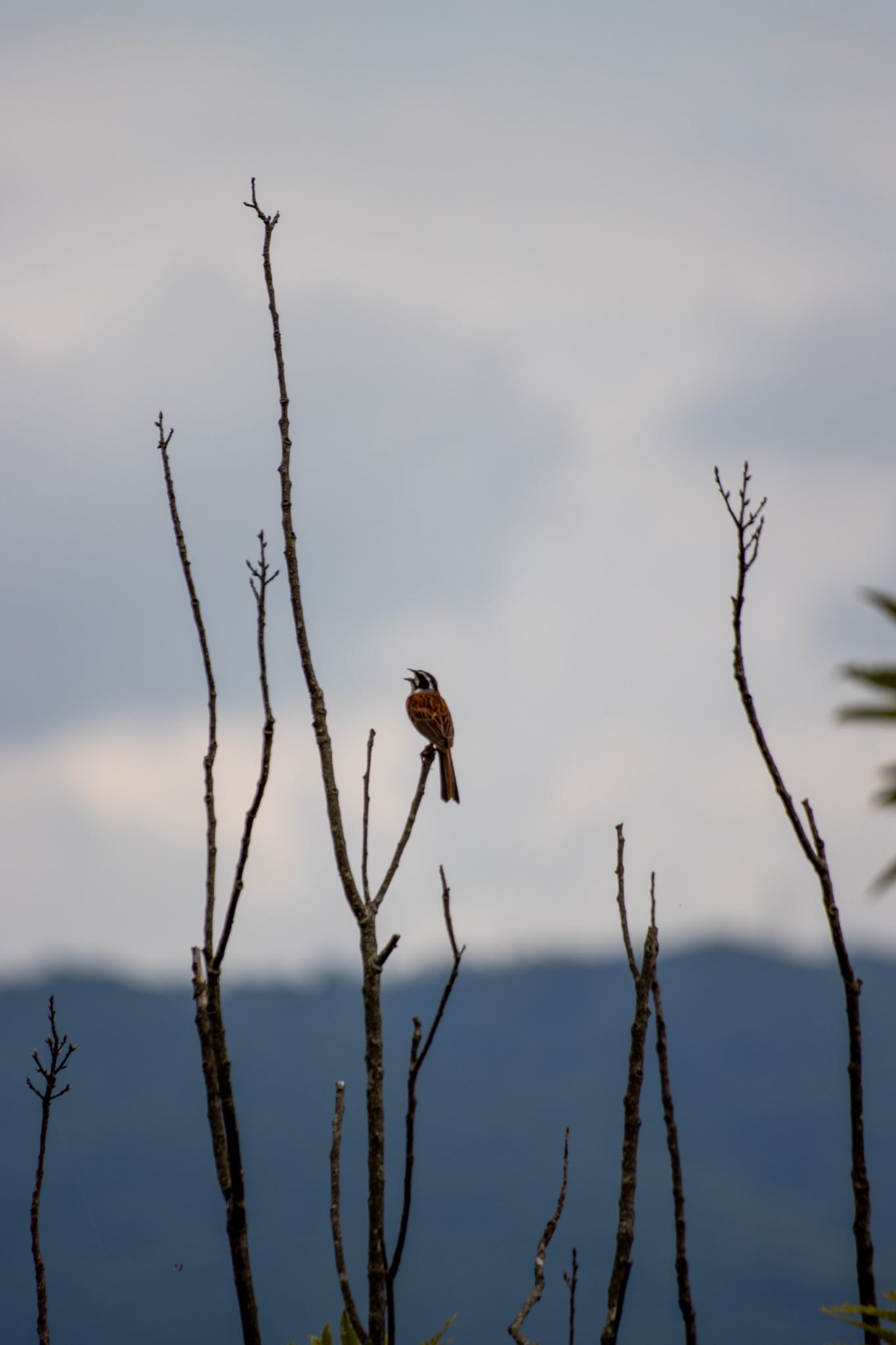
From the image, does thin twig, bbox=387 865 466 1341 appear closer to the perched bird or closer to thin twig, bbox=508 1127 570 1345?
thin twig, bbox=508 1127 570 1345

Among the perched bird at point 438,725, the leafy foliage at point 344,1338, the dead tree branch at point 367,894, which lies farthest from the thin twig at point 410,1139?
the perched bird at point 438,725

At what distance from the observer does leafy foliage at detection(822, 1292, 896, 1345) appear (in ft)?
11.1

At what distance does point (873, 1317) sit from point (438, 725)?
27.2ft

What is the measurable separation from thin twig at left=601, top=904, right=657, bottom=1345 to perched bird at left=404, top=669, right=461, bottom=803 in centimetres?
660

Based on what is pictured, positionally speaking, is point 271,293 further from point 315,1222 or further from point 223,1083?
point 315,1222

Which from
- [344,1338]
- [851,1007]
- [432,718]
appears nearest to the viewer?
[851,1007]

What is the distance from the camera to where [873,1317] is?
3.62 m

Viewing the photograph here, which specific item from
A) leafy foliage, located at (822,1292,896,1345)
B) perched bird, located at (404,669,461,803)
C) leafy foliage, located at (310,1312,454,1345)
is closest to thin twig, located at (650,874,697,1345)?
leafy foliage, located at (822,1292,896,1345)

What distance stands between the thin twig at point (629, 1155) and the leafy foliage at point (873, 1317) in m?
0.54

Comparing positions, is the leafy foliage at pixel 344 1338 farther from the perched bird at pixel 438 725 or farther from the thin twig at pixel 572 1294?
the perched bird at pixel 438 725

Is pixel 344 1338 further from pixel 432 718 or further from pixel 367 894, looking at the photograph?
pixel 432 718

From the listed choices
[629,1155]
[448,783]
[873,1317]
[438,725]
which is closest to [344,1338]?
[629,1155]

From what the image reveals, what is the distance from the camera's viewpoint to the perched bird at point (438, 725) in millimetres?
10766

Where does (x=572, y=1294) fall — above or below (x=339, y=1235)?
below
